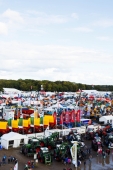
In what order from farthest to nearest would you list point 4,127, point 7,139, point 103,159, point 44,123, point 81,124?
point 81,124, point 44,123, point 4,127, point 7,139, point 103,159

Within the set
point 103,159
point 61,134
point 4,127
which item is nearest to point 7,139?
point 4,127

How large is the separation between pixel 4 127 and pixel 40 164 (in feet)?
28.6

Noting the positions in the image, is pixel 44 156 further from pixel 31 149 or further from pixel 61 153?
pixel 31 149

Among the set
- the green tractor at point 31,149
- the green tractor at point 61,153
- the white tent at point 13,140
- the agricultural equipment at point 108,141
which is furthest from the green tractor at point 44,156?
the agricultural equipment at point 108,141

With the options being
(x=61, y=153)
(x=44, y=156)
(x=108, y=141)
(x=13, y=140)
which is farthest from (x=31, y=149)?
(x=108, y=141)

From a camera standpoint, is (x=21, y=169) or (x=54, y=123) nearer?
(x=21, y=169)

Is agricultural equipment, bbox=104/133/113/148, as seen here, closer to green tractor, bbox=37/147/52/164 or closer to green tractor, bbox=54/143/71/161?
green tractor, bbox=54/143/71/161

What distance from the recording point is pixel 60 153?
21078 mm

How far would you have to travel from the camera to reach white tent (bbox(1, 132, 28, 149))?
2417cm

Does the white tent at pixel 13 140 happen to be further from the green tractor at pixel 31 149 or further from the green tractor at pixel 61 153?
the green tractor at pixel 61 153

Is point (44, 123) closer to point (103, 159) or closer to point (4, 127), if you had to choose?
point (4, 127)

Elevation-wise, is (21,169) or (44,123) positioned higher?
(44,123)

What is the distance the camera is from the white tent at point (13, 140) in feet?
79.3

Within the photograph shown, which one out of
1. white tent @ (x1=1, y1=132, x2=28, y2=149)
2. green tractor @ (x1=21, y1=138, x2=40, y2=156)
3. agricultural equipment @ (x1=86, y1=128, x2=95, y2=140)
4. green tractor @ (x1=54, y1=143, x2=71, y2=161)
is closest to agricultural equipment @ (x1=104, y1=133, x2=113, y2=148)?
agricultural equipment @ (x1=86, y1=128, x2=95, y2=140)
